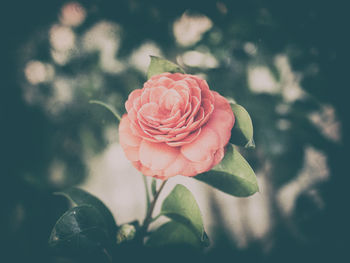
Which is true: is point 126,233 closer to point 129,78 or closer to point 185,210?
point 185,210

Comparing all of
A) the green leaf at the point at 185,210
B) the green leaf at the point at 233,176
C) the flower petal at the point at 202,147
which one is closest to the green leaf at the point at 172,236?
the green leaf at the point at 185,210

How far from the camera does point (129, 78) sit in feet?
3.10

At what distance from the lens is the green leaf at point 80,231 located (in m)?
0.46

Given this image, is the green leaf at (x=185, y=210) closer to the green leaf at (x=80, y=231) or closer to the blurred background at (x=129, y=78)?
the green leaf at (x=80, y=231)

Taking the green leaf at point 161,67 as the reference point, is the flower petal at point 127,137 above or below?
below

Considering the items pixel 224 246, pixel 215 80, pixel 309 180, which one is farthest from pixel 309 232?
pixel 215 80

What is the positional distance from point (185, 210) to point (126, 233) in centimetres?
16

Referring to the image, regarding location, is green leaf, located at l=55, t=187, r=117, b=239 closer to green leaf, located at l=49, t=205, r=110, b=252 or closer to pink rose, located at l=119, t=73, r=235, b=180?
green leaf, located at l=49, t=205, r=110, b=252

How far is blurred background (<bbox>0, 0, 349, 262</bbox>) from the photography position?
811mm

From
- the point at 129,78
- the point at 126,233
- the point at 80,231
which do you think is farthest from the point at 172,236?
the point at 129,78

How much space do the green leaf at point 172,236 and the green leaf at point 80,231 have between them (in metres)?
0.14

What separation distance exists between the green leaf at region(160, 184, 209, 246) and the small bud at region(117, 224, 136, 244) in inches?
3.3

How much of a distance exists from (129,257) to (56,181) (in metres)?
0.57

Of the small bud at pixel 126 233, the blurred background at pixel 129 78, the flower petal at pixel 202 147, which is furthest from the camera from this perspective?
the blurred background at pixel 129 78
